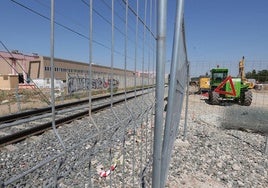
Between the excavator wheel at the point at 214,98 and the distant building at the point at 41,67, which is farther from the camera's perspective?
the excavator wheel at the point at 214,98

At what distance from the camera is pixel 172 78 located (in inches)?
75.7

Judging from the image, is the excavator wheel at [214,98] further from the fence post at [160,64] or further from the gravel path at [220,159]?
the fence post at [160,64]

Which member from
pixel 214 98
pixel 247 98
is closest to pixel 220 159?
pixel 214 98

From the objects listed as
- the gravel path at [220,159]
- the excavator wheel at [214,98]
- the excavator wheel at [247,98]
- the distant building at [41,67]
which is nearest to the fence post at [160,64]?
the distant building at [41,67]

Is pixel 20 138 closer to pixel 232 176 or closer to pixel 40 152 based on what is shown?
pixel 40 152

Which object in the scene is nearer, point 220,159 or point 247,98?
point 220,159

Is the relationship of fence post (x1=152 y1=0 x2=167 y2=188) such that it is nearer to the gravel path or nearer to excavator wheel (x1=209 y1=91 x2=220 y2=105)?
the gravel path

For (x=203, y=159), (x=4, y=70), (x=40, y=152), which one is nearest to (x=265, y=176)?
(x=203, y=159)

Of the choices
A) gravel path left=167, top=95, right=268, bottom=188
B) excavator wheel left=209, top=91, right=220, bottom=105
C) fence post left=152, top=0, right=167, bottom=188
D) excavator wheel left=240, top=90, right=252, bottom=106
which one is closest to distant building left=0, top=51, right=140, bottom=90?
fence post left=152, top=0, right=167, bottom=188

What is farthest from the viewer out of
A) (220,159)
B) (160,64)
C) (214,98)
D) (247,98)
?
(247,98)

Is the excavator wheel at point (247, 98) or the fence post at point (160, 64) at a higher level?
the fence post at point (160, 64)

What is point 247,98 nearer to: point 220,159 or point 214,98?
point 214,98

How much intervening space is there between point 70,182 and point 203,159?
11.1 feet

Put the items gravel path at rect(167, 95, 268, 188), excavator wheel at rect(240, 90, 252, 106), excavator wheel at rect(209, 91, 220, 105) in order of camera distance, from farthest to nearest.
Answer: excavator wheel at rect(240, 90, 252, 106)
excavator wheel at rect(209, 91, 220, 105)
gravel path at rect(167, 95, 268, 188)
